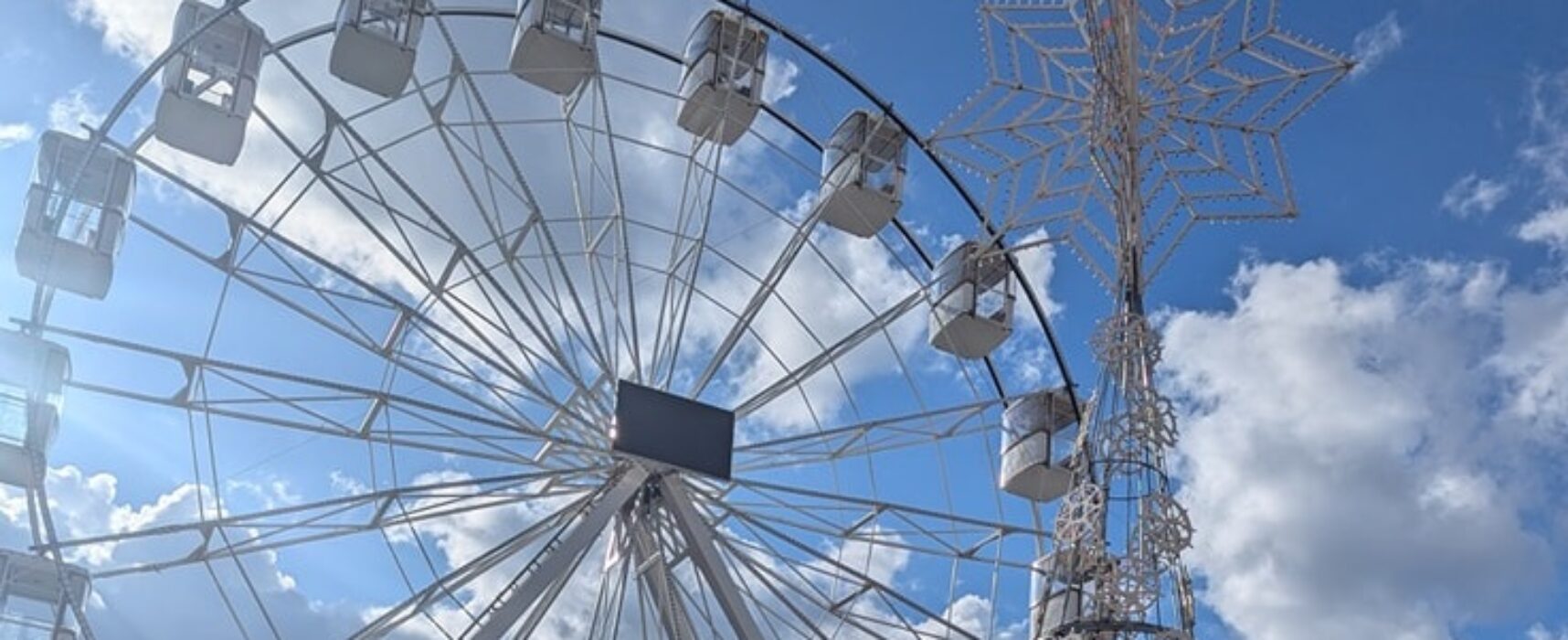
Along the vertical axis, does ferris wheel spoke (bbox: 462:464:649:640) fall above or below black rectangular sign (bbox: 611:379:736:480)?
below

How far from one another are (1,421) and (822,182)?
1030cm

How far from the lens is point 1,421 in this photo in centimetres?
1894

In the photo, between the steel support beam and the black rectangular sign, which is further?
the black rectangular sign

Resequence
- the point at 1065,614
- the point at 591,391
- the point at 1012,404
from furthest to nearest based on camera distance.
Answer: the point at 1012,404 → the point at 591,391 → the point at 1065,614

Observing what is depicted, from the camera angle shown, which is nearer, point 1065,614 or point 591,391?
point 1065,614

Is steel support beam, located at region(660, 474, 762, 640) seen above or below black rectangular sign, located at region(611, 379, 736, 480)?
below

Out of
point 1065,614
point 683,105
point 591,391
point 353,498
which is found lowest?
point 1065,614

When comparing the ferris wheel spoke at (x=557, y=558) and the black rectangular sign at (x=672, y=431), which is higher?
the black rectangular sign at (x=672, y=431)

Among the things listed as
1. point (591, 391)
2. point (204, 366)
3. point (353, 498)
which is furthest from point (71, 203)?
point (591, 391)

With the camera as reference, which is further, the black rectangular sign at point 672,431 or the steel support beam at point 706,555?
the black rectangular sign at point 672,431

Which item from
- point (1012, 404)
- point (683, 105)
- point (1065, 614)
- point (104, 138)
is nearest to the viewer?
point (1065, 614)

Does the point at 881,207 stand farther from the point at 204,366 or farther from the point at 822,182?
the point at 204,366

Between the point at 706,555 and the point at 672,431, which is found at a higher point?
the point at 672,431

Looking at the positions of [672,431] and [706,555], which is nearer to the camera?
[706,555]
